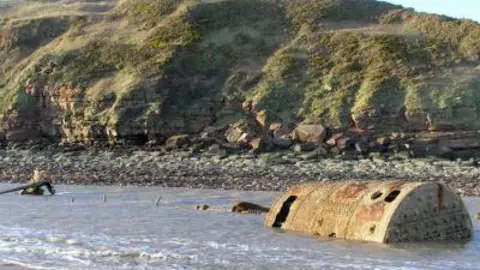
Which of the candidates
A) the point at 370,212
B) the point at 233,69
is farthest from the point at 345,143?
the point at 370,212

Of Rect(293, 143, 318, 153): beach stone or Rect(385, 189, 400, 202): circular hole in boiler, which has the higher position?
Rect(293, 143, 318, 153): beach stone

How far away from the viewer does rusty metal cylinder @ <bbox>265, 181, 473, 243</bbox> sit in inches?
698

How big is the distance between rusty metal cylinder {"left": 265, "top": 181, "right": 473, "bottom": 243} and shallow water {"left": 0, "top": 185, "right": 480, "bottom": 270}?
0.37 m

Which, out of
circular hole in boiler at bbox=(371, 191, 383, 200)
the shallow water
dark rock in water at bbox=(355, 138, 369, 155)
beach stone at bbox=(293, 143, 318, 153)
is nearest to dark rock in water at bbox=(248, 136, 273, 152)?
beach stone at bbox=(293, 143, 318, 153)

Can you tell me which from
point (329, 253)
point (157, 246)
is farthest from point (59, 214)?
point (329, 253)

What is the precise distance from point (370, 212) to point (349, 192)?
101 centimetres

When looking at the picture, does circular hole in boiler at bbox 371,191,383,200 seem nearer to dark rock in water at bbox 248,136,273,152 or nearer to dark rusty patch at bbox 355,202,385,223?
dark rusty patch at bbox 355,202,385,223

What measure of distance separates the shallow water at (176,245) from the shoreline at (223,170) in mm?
7539

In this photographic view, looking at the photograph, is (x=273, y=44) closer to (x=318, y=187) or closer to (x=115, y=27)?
(x=115, y=27)

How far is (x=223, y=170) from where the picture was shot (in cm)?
3834

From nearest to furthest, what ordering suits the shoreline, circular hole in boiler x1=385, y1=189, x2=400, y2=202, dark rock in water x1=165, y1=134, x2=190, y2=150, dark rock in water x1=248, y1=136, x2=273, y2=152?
circular hole in boiler x1=385, y1=189, x2=400, y2=202 < the shoreline < dark rock in water x1=248, y1=136, x2=273, y2=152 < dark rock in water x1=165, y1=134, x2=190, y2=150

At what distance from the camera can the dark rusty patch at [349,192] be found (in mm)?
18741

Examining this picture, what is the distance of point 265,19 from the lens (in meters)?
61.2

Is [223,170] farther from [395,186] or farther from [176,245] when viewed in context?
[395,186]
